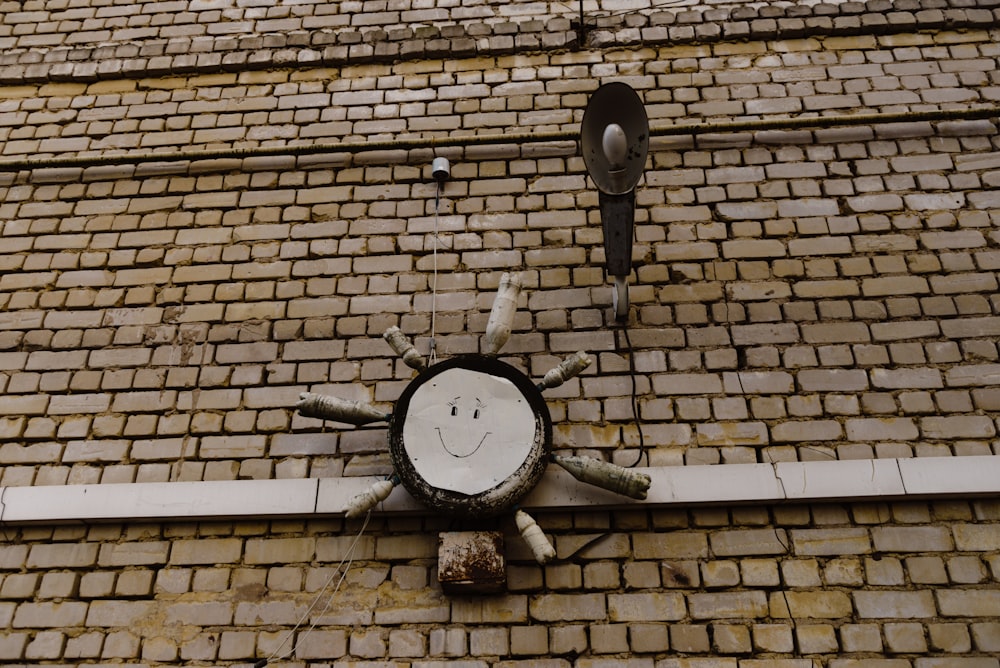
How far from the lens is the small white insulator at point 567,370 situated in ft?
10.5

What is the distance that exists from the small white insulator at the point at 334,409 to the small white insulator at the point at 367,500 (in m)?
0.31

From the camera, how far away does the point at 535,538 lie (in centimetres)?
295

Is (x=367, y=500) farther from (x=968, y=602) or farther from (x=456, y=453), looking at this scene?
(x=968, y=602)

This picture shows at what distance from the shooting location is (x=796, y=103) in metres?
4.12

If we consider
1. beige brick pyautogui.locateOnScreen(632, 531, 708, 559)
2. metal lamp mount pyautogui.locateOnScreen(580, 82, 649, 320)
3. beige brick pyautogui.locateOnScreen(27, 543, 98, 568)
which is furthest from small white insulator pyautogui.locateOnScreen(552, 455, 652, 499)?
beige brick pyautogui.locateOnScreen(27, 543, 98, 568)

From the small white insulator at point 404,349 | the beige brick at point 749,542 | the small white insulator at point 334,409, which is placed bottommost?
the beige brick at point 749,542

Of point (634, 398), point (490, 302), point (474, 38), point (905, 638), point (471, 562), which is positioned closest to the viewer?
point (905, 638)

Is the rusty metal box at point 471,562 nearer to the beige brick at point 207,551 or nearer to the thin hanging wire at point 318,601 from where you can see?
the thin hanging wire at point 318,601

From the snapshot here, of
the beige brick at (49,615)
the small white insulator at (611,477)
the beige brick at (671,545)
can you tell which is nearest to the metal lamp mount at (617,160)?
the small white insulator at (611,477)

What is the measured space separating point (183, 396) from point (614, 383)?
2.11 meters

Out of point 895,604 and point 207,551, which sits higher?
point 207,551

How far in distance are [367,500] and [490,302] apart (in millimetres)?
1177

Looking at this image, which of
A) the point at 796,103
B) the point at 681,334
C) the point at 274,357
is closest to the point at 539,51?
the point at 796,103

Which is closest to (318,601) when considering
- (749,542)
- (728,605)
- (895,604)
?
(728,605)
